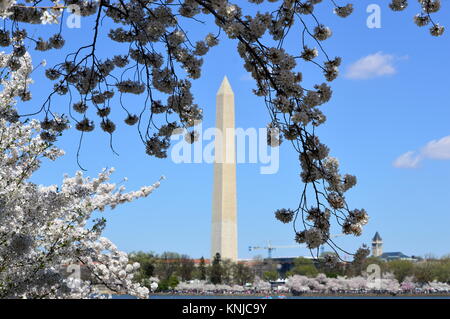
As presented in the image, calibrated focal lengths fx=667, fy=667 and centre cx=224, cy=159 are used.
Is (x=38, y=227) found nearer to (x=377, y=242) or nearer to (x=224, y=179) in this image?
(x=224, y=179)

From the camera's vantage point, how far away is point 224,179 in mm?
44000

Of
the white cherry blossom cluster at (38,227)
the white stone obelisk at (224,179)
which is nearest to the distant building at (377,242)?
the white stone obelisk at (224,179)

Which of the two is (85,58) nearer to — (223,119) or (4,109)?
(4,109)

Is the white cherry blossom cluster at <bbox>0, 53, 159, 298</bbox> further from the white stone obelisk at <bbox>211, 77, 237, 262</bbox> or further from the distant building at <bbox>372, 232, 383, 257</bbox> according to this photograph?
the distant building at <bbox>372, 232, 383, 257</bbox>

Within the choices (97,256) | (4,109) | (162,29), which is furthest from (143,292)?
(162,29)

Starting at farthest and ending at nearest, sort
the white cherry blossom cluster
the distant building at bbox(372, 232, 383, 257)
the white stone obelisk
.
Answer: the distant building at bbox(372, 232, 383, 257) → the white stone obelisk → the white cherry blossom cluster

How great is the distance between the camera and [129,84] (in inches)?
179

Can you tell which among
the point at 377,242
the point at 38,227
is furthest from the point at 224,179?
the point at 377,242

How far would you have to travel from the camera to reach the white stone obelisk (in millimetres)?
39969

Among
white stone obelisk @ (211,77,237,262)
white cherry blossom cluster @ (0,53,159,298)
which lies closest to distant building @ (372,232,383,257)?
white stone obelisk @ (211,77,237,262)

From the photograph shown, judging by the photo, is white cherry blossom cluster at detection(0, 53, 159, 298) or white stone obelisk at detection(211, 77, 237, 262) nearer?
white cherry blossom cluster at detection(0, 53, 159, 298)

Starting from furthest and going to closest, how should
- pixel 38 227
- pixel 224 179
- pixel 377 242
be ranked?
pixel 377 242, pixel 224 179, pixel 38 227

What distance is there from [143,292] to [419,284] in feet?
263

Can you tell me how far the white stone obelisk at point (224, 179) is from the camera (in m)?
40.0
